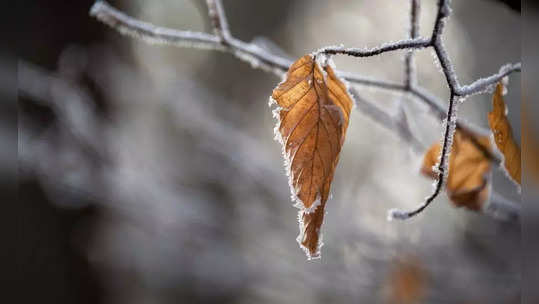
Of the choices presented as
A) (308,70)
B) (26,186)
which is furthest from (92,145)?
(308,70)

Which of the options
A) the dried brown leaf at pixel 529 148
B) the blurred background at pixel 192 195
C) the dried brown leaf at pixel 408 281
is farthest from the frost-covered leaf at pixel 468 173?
the dried brown leaf at pixel 408 281

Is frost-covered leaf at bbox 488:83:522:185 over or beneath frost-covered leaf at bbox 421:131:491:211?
beneath

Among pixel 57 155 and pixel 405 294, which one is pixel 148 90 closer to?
pixel 57 155

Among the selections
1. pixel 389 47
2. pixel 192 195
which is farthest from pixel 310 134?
pixel 192 195

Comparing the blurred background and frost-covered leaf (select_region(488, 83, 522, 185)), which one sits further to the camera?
the blurred background

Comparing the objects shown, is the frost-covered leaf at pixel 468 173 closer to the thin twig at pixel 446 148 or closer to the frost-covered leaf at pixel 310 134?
the thin twig at pixel 446 148

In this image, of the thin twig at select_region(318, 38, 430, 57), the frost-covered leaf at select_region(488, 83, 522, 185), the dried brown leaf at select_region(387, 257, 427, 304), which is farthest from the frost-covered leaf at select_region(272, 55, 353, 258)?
the dried brown leaf at select_region(387, 257, 427, 304)

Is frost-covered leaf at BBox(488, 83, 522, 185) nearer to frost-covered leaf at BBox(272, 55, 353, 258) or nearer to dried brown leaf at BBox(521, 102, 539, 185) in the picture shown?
dried brown leaf at BBox(521, 102, 539, 185)
